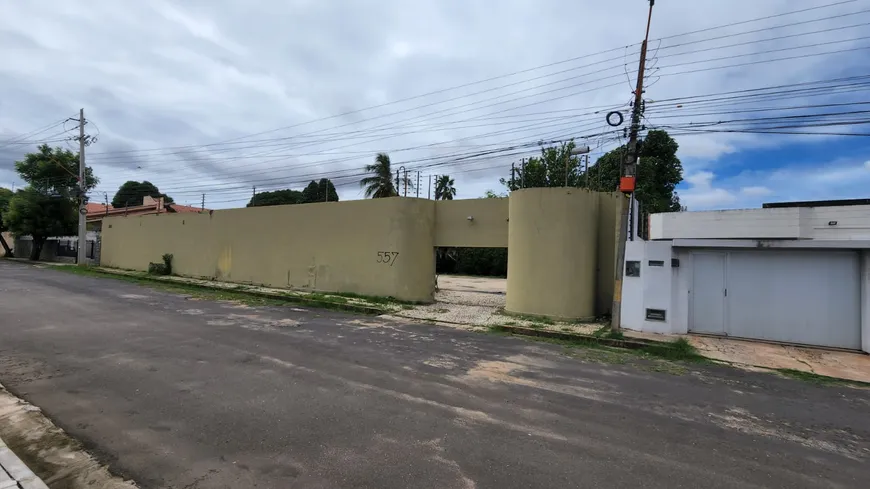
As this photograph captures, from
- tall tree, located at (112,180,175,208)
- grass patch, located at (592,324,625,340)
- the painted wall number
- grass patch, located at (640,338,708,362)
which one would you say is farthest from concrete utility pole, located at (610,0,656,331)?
tall tree, located at (112,180,175,208)

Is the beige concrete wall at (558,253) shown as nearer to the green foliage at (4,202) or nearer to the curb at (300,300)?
the curb at (300,300)

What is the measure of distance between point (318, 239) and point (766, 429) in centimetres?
1591

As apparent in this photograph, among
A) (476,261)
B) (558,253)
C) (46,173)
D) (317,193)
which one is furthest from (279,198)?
(558,253)

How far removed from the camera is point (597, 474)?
151 inches

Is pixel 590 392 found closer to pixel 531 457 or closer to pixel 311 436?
pixel 531 457

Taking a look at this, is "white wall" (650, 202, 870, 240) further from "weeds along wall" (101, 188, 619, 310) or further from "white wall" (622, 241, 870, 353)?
"weeds along wall" (101, 188, 619, 310)

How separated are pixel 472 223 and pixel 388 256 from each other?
331cm

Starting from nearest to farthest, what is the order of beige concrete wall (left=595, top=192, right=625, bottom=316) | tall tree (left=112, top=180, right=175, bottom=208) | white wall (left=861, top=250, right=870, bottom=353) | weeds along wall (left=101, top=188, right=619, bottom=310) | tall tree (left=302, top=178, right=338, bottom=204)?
white wall (left=861, top=250, right=870, bottom=353) < weeds along wall (left=101, top=188, right=619, bottom=310) < beige concrete wall (left=595, top=192, right=625, bottom=316) < tall tree (left=302, top=178, right=338, bottom=204) < tall tree (left=112, top=180, right=175, bottom=208)

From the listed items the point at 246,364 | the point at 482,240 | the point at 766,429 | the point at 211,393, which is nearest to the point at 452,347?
the point at 246,364

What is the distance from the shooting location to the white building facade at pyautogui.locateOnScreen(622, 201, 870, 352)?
966 cm

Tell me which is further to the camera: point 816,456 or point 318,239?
point 318,239

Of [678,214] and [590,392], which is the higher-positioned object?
[678,214]

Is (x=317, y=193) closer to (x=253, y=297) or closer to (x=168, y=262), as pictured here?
(x=168, y=262)

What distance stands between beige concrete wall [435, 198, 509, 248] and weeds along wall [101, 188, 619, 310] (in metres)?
0.04
